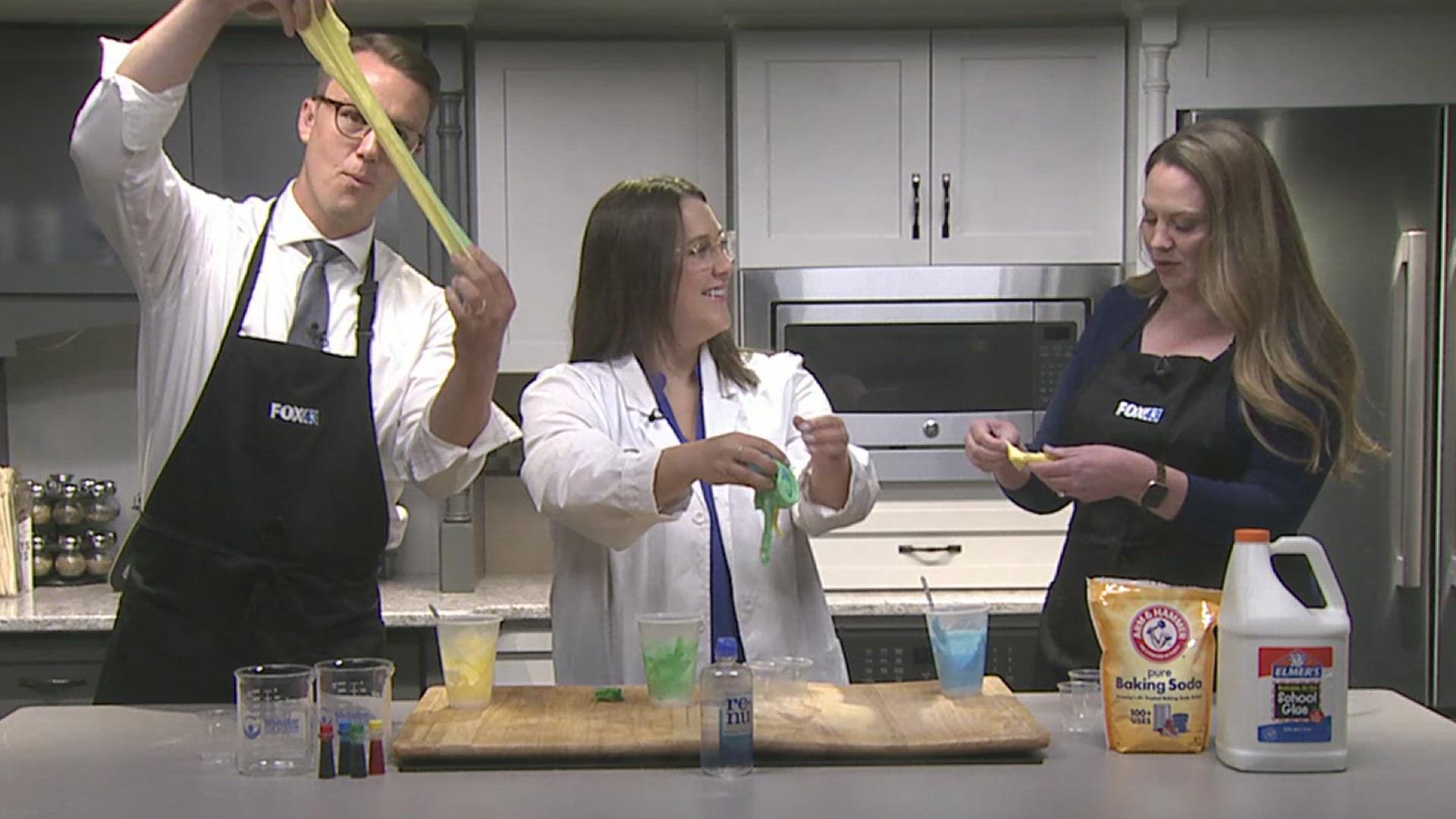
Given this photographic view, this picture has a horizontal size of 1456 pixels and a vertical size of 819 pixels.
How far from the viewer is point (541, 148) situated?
380 cm

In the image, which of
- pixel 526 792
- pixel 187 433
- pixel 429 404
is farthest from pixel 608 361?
pixel 526 792

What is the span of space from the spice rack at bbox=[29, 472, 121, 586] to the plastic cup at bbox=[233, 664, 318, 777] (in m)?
2.44

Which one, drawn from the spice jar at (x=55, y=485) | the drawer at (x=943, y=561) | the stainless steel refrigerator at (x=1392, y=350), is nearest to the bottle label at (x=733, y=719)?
the drawer at (x=943, y=561)

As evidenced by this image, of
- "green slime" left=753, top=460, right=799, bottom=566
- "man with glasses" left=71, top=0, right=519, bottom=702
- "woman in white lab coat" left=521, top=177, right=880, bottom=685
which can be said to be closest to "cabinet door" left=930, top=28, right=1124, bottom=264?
"woman in white lab coat" left=521, top=177, right=880, bottom=685

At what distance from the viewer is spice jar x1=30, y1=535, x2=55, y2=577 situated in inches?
151

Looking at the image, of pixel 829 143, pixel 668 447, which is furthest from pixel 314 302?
pixel 829 143

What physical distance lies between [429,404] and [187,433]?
356 mm

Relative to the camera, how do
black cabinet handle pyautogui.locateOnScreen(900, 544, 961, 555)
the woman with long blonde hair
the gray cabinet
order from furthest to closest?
black cabinet handle pyautogui.locateOnScreen(900, 544, 961, 555) → the gray cabinet → the woman with long blonde hair

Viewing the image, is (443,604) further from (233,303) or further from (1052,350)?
(1052,350)

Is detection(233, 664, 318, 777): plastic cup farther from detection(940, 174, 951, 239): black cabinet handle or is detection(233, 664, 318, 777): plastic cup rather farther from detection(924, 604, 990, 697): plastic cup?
detection(940, 174, 951, 239): black cabinet handle

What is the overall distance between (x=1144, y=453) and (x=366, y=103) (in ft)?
4.27

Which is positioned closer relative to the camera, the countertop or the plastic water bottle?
the countertop

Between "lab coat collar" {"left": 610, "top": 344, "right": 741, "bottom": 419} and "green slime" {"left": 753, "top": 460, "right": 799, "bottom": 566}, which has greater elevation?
"lab coat collar" {"left": 610, "top": 344, "right": 741, "bottom": 419}

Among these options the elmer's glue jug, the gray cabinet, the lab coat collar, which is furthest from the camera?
the gray cabinet
